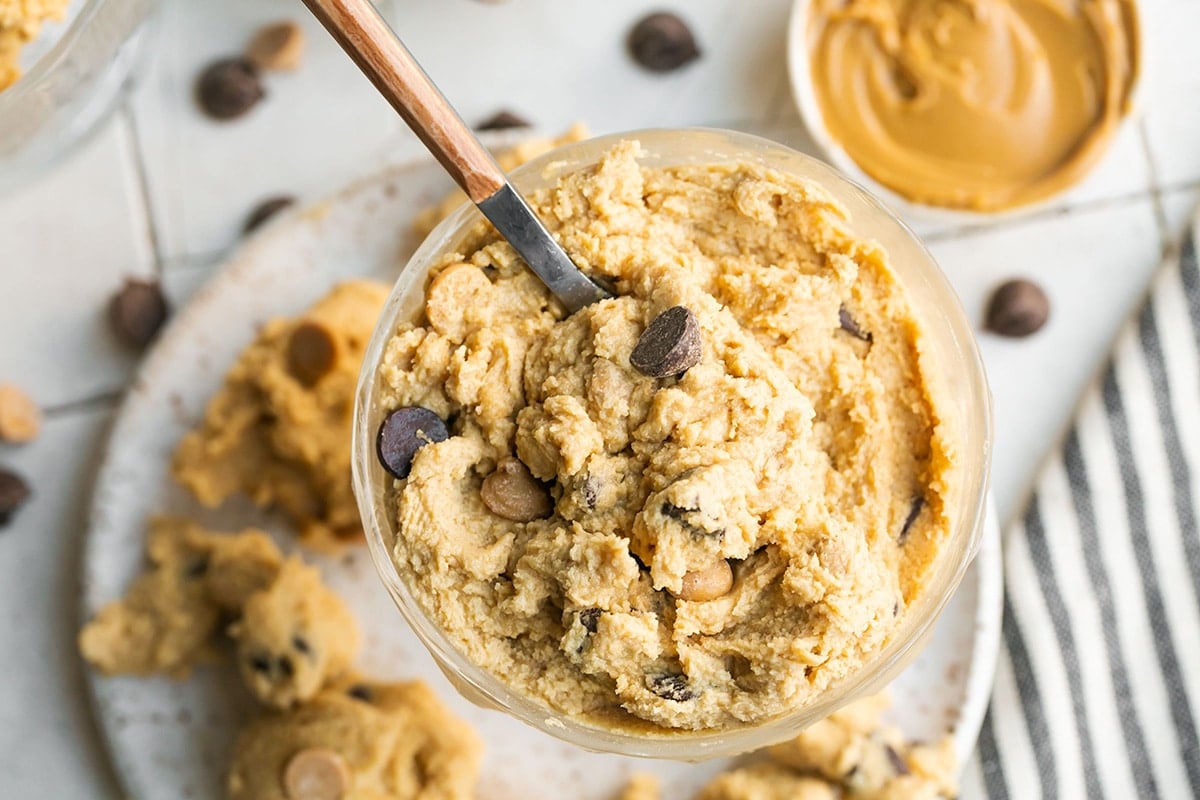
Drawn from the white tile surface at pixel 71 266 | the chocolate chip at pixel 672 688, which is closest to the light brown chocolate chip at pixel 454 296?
the chocolate chip at pixel 672 688

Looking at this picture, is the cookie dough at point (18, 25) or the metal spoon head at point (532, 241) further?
the cookie dough at point (18, 25)

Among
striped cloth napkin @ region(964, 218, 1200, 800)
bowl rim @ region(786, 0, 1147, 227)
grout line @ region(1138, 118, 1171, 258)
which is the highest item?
bowl rim @ region(786, 0, 1147, 227)

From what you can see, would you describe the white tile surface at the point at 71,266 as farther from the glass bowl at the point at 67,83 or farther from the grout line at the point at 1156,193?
the grout line at the point at 1156,193

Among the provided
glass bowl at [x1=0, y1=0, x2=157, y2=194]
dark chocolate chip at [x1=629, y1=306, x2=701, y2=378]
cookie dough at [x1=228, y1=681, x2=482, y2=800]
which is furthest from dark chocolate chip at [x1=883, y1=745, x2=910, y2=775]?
glass bowl at [x1=0, y1=0, x2=157, y2=194]

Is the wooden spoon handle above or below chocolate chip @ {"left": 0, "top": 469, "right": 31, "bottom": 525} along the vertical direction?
above

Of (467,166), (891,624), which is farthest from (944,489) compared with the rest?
(467,166)

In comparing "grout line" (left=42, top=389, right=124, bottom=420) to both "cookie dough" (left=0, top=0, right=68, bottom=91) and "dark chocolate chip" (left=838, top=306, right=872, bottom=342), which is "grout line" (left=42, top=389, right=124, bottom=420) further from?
"dark chocolate chip" (left=838, top=306, right=872, bottom=342)
